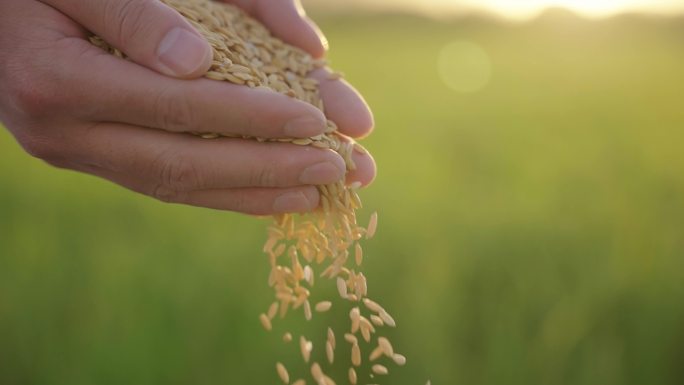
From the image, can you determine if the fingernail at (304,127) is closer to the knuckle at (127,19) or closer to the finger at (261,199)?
the finger at (261,199)

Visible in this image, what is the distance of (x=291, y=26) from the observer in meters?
1.80

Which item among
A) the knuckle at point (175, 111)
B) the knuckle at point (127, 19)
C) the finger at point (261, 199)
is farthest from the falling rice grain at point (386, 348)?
the knuckle at point (127, 19)

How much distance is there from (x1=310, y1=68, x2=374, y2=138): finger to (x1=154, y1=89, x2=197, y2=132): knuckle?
1.22 ft

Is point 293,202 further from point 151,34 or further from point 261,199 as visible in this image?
point 151,34

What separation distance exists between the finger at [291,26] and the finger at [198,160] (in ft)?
1.83

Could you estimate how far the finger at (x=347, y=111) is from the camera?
5.10 feet

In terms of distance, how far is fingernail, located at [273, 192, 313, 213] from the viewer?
4.33ft

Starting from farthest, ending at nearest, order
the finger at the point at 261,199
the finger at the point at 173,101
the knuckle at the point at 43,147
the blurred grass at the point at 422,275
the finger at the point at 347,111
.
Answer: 1. the blurred grass at the point at 422,275
2. the finger at the point at 347,111
3. the knuckle at the point at 43,147
4. the finger at the point at 261,199
5. the finger at the point at 173,101

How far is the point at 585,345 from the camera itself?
2.04m

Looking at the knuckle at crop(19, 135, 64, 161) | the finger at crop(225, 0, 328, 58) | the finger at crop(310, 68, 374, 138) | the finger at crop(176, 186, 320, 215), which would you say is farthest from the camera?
the finger at crop(225, 0, 328, 58)

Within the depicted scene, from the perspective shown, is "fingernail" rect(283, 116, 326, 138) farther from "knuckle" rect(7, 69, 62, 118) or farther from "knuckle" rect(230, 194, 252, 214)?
"knuckle" rect(7, 69, 62, 118)

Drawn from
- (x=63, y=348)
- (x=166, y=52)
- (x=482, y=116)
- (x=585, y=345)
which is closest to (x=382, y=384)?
(x=585, y=345)

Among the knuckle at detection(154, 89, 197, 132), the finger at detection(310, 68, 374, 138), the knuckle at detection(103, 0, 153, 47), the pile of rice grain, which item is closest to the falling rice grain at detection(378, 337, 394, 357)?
the pile of rice grain

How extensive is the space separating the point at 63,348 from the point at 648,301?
66.1 inches
